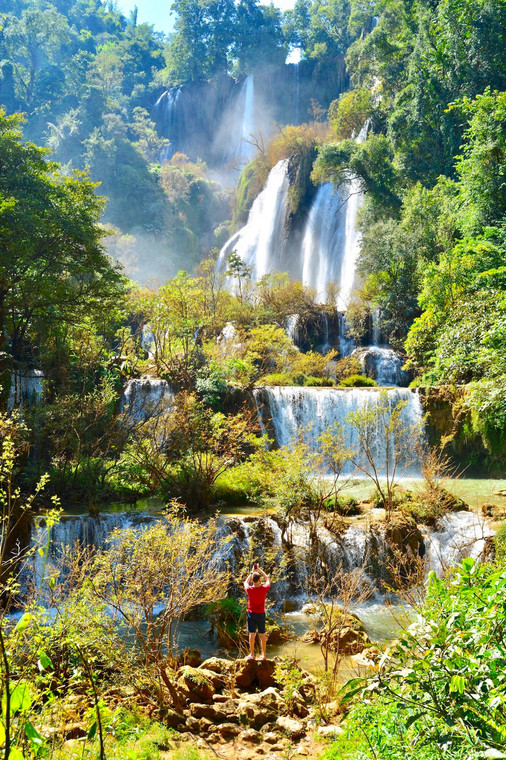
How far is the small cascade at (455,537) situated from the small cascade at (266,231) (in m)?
23.5

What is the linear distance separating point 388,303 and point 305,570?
15.5 meters

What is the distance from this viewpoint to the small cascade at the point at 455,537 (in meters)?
11.1

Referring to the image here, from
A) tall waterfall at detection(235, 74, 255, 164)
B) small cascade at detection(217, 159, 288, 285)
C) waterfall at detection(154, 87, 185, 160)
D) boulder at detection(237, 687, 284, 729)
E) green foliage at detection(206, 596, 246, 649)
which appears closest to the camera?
boulder at detection(237, 687, 284, 729)

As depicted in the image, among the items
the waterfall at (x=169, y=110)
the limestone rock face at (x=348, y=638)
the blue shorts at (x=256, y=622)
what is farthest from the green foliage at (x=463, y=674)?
the waterfall at (x=169, y=110)

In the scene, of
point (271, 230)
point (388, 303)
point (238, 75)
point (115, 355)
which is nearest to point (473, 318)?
point (388, 303)

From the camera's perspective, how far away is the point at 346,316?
25.6 metres

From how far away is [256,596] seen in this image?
7648mm

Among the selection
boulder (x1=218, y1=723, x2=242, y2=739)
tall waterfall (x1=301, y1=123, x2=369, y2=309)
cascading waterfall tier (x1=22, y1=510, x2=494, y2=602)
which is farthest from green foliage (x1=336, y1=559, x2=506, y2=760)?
tall waterfall (x1=301, y1=123, x2=369, y2=309)

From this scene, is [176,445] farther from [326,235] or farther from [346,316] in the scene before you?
[326,235]

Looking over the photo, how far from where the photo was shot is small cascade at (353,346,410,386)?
21766 mm

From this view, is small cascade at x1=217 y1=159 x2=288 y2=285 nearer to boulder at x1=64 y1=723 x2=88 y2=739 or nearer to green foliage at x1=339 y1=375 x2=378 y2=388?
green foliage at x1=339 y1=375 x2=378 y2=388

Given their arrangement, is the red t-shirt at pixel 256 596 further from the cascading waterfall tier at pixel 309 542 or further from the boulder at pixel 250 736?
the cascading waterfall tier at pixel 309 542

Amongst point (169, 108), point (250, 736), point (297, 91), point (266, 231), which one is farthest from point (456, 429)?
point (169, 108)

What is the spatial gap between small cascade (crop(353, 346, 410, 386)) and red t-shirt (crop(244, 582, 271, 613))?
1512 cm
